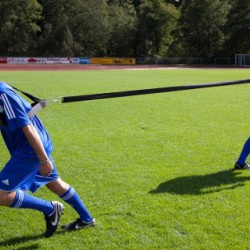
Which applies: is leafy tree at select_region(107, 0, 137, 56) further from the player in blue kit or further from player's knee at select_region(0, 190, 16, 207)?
player's knee at select_region(0, 190, 16, 207)

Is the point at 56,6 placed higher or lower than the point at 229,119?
higher

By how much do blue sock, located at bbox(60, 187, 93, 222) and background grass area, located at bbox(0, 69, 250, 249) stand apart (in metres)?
0.14

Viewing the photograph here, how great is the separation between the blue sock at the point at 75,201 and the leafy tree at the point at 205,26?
60019 mm

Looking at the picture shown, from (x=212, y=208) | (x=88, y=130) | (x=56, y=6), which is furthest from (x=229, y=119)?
(x=56, y=6)

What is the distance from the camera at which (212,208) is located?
424cm

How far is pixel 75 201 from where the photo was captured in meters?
3.65

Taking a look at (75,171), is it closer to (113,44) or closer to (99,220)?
(99,220)

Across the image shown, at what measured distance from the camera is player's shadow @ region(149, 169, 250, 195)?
4.79 metres

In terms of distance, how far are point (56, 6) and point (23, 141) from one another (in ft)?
229

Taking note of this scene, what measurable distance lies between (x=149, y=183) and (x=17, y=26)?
6226cm

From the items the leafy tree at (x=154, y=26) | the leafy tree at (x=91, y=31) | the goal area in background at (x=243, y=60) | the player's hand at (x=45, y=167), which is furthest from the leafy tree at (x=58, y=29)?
the player's hand at (x=45, y=167)

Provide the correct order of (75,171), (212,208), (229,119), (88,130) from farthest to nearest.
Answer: (229,119)
(88,130)
(75,171)
(212,208)

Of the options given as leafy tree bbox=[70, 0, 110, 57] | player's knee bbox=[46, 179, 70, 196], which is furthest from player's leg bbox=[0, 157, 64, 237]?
leafy tree bbox=[70, 0, 110, 57]

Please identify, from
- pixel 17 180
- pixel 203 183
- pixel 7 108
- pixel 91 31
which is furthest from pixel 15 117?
pixel 91 31
